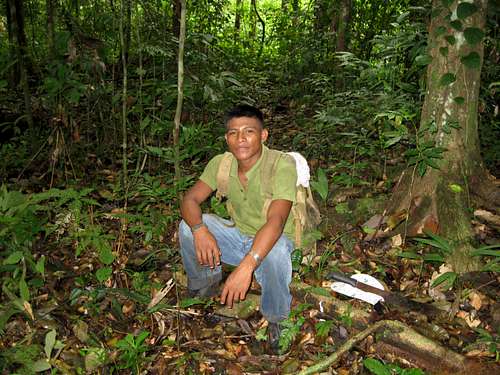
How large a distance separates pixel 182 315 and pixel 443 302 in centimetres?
191

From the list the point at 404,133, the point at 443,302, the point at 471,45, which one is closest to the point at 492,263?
Result: the point at 443,302

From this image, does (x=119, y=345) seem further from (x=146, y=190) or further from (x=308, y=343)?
(x=146, y=190)

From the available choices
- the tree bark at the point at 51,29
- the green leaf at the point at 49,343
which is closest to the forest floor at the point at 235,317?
the green leaf at the point at 49,343

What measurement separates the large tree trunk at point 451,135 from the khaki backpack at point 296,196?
2.91 feet

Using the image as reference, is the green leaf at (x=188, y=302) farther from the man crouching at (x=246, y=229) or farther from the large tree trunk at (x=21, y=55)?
the large tree trunk at (x=21, y=55)

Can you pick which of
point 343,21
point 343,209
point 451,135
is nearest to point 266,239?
point 343,209

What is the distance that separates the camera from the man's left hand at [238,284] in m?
2.66

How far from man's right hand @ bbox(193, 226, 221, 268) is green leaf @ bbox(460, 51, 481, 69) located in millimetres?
2279

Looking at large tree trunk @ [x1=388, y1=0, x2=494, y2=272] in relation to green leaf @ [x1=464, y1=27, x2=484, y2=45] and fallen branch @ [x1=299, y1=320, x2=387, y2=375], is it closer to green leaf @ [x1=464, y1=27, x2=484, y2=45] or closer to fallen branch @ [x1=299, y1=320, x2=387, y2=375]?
green leaf @ [x1=464, y1=27, x2=484, y2=45]

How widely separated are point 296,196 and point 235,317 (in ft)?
3.49

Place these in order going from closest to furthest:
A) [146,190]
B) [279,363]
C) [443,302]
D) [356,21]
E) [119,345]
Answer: [119,345] → [279,363] → [443,302] → [146,190] → [356,21]

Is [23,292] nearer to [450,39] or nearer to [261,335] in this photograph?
[261,335]

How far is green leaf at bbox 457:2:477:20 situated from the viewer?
300 centimetres

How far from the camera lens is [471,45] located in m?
3.21
